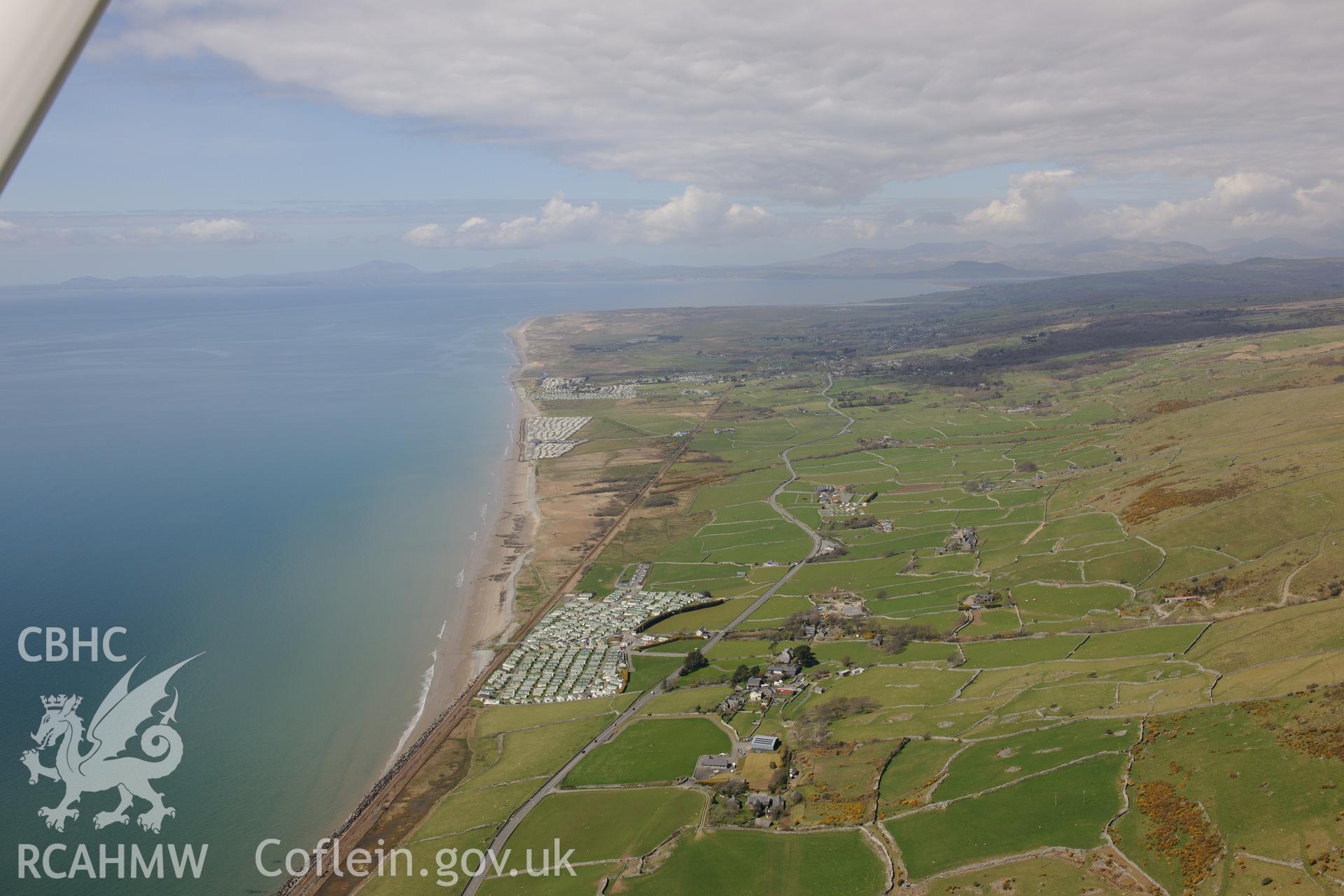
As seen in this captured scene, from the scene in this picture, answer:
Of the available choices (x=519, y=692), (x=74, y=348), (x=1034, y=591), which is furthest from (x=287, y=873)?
(x=74, y=348)

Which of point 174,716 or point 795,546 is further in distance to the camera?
point 795,546

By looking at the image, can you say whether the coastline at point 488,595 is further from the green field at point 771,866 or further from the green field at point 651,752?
the green field at point 771,866

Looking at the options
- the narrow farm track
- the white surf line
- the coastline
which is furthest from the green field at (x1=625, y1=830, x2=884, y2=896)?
the coastline

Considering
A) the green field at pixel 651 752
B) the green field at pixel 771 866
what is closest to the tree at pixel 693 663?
the green field at pixel 651 752

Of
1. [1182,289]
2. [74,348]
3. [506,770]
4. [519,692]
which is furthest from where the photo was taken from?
[1182,289]

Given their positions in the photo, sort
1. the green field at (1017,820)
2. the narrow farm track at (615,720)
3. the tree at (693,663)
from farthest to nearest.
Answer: the tree at (693,663), the narrow farm track at (615,720), the green field at (1017,820)

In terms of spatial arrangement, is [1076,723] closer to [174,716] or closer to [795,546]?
[795,546]

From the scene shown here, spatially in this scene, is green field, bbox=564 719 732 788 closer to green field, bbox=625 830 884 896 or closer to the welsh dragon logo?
green field, bbox=625 830 884 896
